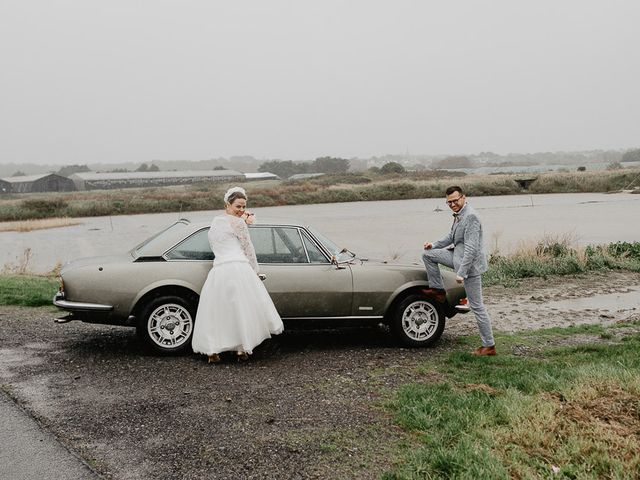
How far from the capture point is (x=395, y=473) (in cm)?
415

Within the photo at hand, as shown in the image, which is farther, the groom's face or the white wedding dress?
the groom's face

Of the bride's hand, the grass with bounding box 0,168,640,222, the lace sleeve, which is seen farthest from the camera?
the grass with bounding box 0,168,640,222

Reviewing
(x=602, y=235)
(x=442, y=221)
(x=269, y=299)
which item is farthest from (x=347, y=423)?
(x=442, y=221)

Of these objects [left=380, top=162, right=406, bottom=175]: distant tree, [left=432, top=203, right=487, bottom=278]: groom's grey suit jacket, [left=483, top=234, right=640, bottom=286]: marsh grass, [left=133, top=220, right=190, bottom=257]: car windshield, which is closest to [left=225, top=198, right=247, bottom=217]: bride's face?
[left=133, top=220, right=190, bottom=257]: car windshield

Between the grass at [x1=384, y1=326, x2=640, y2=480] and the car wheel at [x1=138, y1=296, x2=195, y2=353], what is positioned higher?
the car wheel at [x1=138, y1=296, x2=195, y2=353]

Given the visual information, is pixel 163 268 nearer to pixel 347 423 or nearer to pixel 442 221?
pixel 347 423

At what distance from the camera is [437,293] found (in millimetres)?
7574

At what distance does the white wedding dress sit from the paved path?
205 cm

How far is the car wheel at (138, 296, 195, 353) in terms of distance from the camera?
7117mm

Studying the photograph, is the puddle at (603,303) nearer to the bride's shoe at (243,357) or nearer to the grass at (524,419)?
the grass at (524,419)

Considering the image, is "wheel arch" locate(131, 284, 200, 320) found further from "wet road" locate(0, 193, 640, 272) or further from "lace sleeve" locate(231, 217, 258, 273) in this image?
"wet road" locate(0, 193, 640, 272)

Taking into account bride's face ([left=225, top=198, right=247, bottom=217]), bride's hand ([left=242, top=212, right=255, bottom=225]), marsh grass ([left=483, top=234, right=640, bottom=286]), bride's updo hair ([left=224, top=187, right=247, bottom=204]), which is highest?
bride's updo hair ([left=224, top=187, right=247, bottom=204])

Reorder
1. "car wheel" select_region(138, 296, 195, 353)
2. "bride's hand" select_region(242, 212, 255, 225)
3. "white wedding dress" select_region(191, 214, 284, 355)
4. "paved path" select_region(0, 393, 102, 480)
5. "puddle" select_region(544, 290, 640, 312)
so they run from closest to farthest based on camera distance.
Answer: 1. "paved path" select_region(0, 393, 102, 480)
2. "white wedding dress" select_region(191, 214, 284, 355)
3. "car wheel" select_region(138, 296, 195, 353)
4. "bride's hand" select_region(242, 212, 255, 225)
5. "puddle" select_region(544, 290, 640, 312)

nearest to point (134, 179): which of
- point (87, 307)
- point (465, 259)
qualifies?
point (87, 307)
